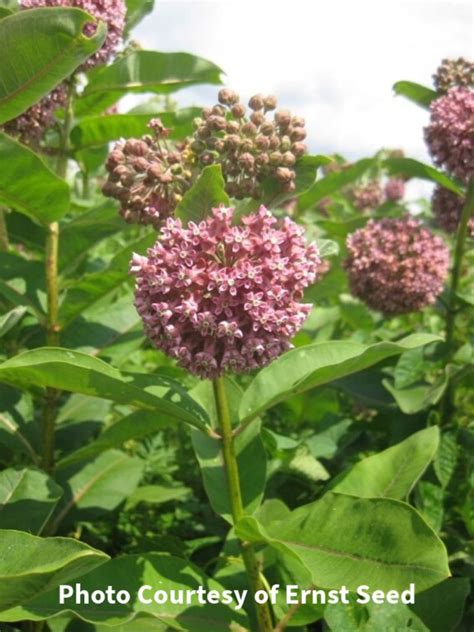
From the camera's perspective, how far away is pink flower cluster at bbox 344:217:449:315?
3.69 m

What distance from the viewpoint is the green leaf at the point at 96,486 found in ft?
10.2

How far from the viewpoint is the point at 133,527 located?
10.7ft

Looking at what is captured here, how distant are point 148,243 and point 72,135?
699 millimetres

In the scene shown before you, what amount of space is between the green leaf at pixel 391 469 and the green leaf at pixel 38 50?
4.95ft

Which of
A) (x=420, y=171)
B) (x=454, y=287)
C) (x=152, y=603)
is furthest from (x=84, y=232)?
(x=454, y=287)

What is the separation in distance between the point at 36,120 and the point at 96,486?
4.71 feet

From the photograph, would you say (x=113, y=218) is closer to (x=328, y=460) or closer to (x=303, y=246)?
(x=303, y=246)

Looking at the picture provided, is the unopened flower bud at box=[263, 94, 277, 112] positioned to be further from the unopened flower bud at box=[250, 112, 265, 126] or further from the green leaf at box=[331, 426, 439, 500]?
the green leaf at box=[331, 426, 439, 500]

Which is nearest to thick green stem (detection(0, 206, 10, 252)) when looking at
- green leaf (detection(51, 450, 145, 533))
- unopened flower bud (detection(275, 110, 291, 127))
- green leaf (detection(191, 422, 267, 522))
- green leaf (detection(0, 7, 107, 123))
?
green leaf (detection(0, 7, 107, 123))

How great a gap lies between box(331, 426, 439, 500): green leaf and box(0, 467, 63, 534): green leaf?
923 millimetres

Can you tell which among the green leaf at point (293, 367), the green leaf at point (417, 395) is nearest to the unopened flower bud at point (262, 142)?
the green leaf at point (293, 367)

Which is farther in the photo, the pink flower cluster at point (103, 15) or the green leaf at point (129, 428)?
the pink flower cluster at point (103, 15)

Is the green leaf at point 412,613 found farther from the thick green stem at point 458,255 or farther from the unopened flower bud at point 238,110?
the unopened flower bud at point 238,110

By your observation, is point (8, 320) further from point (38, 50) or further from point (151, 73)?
point (151, 73)
